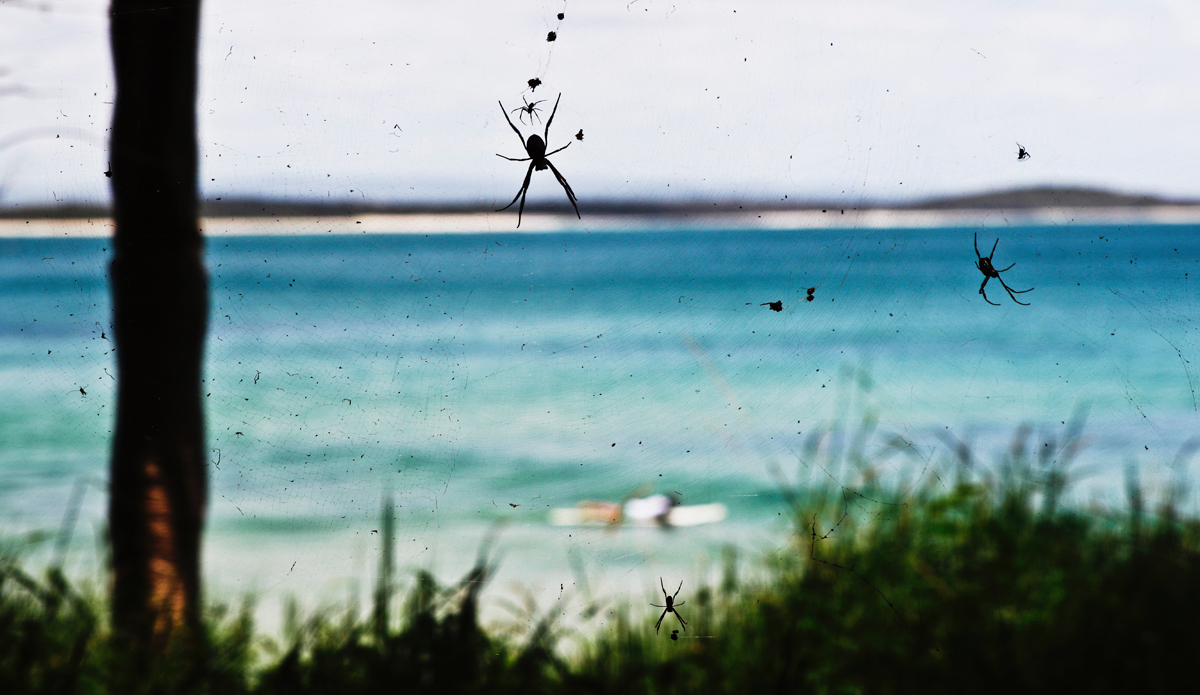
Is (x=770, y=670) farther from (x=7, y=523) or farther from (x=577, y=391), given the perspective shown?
(x=7, y=523)

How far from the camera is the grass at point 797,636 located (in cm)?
128

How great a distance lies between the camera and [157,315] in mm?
1457

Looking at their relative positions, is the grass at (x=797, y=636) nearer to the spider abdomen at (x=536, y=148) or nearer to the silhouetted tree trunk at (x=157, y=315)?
the silhouetted tree trunk at (x=157, y=315)

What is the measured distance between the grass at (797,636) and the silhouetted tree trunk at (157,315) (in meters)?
0.12

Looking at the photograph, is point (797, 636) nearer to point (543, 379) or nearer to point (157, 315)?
point (543, 379)

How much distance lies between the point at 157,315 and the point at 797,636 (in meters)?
1.36

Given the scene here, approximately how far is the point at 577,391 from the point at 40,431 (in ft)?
12.0

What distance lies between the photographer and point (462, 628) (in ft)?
4.34

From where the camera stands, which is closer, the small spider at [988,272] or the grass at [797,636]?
the grass at [797,636]

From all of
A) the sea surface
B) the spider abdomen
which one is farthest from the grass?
the spider abdomen

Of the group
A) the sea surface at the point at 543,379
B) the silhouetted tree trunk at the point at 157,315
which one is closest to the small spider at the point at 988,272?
the sea surface at the point at 543,379

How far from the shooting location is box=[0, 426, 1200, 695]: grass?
1279 millimetres

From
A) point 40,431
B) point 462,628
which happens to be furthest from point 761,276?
point 40,431

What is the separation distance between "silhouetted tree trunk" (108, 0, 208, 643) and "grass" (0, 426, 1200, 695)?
117 mm
